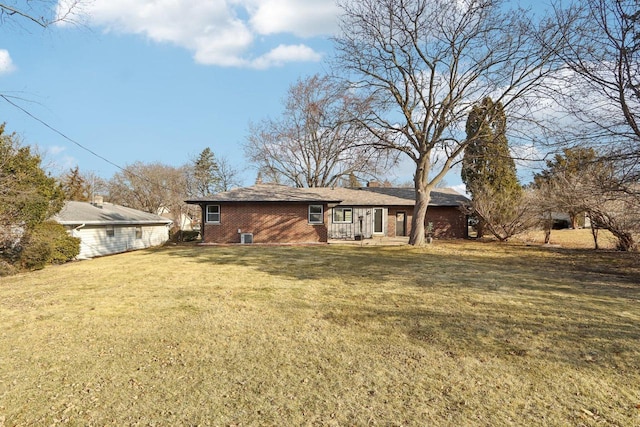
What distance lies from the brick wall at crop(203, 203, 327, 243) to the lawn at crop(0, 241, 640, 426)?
10.8m

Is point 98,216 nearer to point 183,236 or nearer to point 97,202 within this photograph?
point 97,202

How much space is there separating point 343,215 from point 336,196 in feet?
5.80

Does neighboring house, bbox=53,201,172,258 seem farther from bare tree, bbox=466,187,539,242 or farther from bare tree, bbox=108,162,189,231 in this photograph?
bare tree, bbox=466,187,539,242

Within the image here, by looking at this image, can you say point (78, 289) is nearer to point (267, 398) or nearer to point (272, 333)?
point (272, 333)

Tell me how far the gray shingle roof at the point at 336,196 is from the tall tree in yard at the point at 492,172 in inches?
89.9

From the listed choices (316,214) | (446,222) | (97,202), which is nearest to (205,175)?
(97,202)

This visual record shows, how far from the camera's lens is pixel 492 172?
2348cm

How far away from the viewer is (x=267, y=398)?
343 centimetres

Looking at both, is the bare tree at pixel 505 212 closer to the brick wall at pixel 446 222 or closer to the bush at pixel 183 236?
the brick wall at pixel 446 222

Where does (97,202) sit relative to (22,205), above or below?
above

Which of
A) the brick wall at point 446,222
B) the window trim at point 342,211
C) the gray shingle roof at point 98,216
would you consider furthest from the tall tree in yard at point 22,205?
the brick wall at point 446,222

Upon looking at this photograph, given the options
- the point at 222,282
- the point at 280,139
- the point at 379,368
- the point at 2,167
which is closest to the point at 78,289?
the point at 222,282

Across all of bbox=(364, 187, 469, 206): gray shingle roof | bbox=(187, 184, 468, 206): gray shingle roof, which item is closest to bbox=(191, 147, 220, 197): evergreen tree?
bbox=(187, 184, 468, 206): gray shingle roof

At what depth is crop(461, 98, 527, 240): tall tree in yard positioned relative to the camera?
55.4 feet
